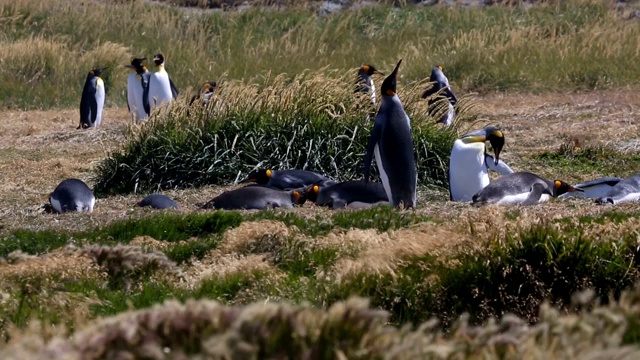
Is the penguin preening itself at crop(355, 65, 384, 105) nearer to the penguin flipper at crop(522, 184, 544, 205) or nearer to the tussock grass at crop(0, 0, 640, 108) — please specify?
the penguin flipper at crop(522, 184, 544, 205)

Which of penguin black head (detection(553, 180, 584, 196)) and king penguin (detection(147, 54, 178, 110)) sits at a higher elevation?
penguin black head (detection(553, 180, 584, 196))

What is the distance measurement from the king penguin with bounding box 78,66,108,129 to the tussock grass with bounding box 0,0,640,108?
1661mm

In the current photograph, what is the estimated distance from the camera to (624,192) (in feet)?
28.1

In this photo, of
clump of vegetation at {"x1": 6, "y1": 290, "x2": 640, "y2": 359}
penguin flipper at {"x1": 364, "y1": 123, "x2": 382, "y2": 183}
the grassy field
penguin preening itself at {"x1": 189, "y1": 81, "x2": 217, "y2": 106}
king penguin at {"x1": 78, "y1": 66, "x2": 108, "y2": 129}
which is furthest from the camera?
king penguin at {"x1": 78, "y1": 66, "x2": 108, "y2": 129}

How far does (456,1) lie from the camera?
2952 centimetres

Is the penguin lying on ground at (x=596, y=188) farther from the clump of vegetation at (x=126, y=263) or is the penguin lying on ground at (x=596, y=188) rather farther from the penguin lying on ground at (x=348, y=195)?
the clump of vegetation at (x=126, y=263)

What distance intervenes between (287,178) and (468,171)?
162 centimetres

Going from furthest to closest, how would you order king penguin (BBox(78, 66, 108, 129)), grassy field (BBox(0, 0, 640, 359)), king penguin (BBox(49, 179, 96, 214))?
king penguin (BBox(78, 66, 108, 129)), king penguin (BBox(49, 179, 96, 214)), grassy field (BBox(0, 0, 640, 359))

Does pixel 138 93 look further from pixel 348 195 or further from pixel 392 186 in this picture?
pixel 392 186

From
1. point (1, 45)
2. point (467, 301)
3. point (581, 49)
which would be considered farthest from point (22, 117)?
point (467, 301)

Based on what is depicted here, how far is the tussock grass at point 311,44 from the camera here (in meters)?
18.9

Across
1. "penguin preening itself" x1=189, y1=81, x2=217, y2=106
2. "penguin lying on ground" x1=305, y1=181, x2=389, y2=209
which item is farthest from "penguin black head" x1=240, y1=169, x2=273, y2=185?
"penguin preening itself" x1=189, y1=81, x2=217, y2=106

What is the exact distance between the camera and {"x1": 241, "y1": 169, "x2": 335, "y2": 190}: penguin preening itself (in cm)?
968

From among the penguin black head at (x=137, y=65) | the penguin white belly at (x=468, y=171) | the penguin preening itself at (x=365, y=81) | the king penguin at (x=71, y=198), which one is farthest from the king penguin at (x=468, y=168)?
the penguin black head at (x=137, y=65)
